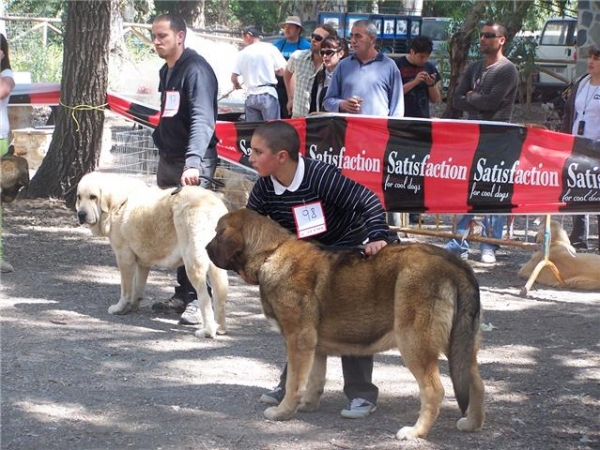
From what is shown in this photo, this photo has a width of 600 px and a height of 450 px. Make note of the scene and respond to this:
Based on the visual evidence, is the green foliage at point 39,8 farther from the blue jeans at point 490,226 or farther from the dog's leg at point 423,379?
the dog's leg at point 423,379

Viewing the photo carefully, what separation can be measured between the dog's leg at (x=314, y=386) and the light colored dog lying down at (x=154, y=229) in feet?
5.15

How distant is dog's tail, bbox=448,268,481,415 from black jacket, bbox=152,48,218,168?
2828 millimetres

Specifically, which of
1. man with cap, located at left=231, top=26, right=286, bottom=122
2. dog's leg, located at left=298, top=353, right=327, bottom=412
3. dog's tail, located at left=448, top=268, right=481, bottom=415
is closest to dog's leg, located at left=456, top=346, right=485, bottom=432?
dog's tail, located at left=448, top=268, right=481, bottom=415

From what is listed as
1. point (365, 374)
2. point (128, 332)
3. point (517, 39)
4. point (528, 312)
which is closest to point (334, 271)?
point (365, 374)

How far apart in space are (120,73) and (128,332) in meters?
13.4

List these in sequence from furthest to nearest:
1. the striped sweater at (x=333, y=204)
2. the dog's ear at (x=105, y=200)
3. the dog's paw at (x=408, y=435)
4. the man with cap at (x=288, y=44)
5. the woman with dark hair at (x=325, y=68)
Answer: the man with cap at (x=288, y=44) → the woman with dark hair at (x=325, y=68) → the dog's ear at (x=105, y=200) → the striped sweater at (x=333, y=204) → the dog's paw at (x=408, y=435)

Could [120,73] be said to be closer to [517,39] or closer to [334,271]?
[517,39]

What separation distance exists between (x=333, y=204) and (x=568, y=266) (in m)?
4.43

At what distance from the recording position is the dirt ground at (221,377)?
192 inches

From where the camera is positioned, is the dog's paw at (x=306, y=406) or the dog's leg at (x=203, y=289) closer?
the dog's paw at (x=306, y=406)

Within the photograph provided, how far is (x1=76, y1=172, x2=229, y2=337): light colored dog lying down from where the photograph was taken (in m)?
6.79

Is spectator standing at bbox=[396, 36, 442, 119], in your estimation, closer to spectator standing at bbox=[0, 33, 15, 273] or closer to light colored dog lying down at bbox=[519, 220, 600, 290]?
light colored dog lying down at bbox=[519, 220, 600, 290]

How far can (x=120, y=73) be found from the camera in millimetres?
19562

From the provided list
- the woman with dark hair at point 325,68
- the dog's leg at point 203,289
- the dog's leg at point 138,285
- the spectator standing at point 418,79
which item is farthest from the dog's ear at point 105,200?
the spectator standing at point 418,79
